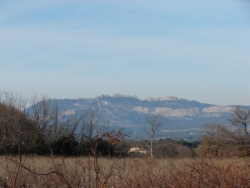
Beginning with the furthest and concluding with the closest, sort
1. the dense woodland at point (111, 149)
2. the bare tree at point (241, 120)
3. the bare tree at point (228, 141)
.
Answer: the bare tree at point (241, 120) < the bare tree at point (228, 141) < the dense woodland at point (111, 149)

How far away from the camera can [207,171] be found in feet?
22.3

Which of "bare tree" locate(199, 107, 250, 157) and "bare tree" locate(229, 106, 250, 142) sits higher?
"bare tree" locate(229, 106, 250, 142)

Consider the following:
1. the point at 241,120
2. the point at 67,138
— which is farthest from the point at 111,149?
the point at 241,120

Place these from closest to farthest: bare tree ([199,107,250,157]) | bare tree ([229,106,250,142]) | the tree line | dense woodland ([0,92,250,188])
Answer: dense woodland ([0,92,250,188])
the tree line
bare tree ([199,107,250,157])
bare tree ([229,106,250,142])

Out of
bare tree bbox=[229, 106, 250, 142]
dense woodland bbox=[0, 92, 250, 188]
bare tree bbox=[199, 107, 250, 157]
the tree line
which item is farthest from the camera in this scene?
bare tree bbox=[229, 106, 250, 142]

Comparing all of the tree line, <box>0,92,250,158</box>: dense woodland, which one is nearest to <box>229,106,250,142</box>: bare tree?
<box>0,92,250,158</box>: dense woodland

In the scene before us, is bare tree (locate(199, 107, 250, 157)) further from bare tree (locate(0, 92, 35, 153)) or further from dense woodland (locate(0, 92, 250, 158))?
bare tree (locate(0, 92, 35, 153))

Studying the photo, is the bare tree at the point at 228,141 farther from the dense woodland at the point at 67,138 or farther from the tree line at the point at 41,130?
the tree line at the point at 41,130

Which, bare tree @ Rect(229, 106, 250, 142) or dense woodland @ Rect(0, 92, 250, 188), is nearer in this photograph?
dense woodland @ Rect(0, 92, 250, 188)

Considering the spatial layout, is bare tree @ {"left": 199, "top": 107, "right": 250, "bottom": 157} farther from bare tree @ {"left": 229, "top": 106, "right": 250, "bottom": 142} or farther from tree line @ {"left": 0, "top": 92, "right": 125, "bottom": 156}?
tree line @ {"left": 0, "top": 92, "right": 125, "bottom": 156}

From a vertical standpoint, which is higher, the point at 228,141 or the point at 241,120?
the point at 241,120

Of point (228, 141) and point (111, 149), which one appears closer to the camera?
point (111, 149)

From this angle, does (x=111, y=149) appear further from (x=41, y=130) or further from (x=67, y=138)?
(x=41, y=130)

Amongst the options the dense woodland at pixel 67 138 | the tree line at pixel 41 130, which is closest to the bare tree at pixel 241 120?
the dense woodland at pixel 67 138
